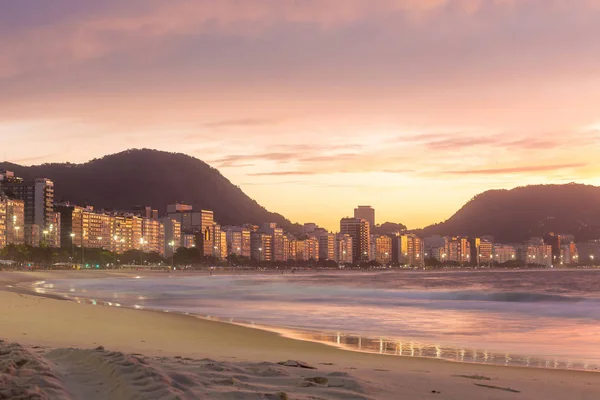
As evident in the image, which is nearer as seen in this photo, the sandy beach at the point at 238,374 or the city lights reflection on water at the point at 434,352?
the sandy beach at the point at 238,374

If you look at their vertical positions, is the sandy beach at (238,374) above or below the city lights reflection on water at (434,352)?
above

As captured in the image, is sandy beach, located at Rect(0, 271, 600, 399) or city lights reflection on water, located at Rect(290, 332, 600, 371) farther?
city lights reflection on water, located at Rect(290, 332, 600, 371)

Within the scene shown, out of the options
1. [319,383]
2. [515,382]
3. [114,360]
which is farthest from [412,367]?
[114,360]

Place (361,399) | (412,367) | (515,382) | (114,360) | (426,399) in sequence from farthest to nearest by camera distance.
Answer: (412,367), (515,382), (114,360), (426,399), (361,399)

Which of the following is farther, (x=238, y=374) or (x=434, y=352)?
(x=434, y=352)

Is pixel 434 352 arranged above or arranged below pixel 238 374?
below

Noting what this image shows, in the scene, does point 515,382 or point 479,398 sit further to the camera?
point 515,382

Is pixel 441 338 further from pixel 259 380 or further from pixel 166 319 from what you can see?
pixel 259 380

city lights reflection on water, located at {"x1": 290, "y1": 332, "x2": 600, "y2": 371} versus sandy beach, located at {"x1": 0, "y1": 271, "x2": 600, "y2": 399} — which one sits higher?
sandy beach, located at {"x1": 0, "y1": 271, "x2": 600, "y2": 399}
